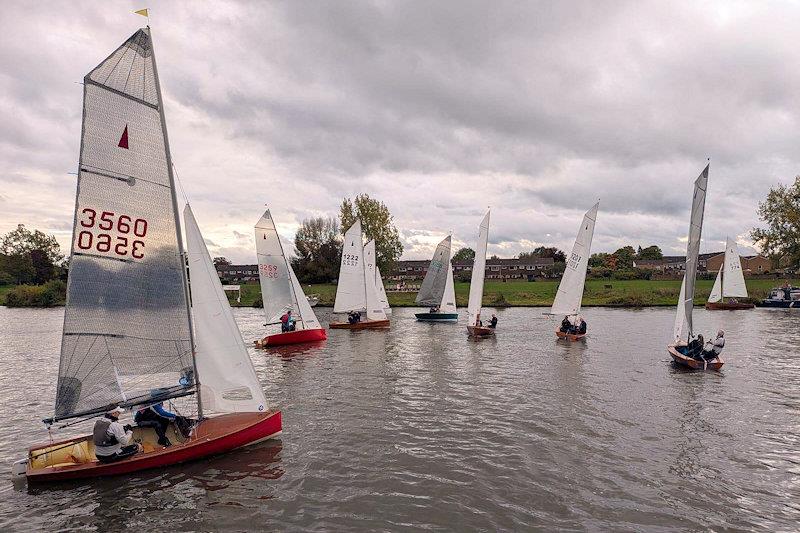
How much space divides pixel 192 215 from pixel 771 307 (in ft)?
261

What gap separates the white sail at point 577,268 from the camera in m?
35.9

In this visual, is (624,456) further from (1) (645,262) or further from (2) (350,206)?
(1) (645,262)

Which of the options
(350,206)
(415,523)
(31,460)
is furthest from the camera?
(350,206)

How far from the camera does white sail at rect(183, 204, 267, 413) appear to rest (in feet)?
45.7

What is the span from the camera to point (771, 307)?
217 feet

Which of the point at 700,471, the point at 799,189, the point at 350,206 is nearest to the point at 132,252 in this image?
the point at 700,471

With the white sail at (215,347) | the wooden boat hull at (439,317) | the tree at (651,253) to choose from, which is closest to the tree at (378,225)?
the wooden boat hull at (439,317)

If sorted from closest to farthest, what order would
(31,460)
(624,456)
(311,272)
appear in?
(31,460), (624,456), (311,272)

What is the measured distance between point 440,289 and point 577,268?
65.6 feet

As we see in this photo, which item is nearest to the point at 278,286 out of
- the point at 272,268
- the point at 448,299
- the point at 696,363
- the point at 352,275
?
the point at 272,268

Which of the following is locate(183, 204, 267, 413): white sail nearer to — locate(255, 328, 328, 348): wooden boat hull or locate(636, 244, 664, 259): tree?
locate(255, 328, 328, 348): wooden boat hull

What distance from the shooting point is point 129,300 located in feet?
40.7

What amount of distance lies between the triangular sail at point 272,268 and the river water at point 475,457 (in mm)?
10095

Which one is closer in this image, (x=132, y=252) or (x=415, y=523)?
(x=415, y=523)
